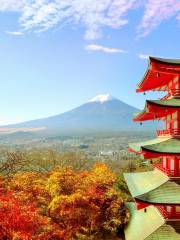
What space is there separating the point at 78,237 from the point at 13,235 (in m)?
7.92

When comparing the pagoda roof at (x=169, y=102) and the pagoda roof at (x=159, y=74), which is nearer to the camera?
the pagoda roof at (x=169, y=102)

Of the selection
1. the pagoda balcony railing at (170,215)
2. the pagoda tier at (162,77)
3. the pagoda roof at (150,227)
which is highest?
the pagoda tier at (162,77)

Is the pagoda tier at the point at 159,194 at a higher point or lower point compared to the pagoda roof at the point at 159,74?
lower

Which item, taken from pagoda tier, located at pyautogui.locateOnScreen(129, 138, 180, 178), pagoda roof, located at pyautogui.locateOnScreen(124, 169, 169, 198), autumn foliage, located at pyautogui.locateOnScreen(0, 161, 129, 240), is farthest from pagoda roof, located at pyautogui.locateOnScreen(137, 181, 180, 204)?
autumn foliage, located at pyautogui.locateOnScreen(0, 161, 129, 240)

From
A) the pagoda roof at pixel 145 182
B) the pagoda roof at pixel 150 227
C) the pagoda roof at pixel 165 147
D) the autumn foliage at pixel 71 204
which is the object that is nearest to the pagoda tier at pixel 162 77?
the pagoda roof at pixel 165 147

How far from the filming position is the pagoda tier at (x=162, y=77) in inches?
542

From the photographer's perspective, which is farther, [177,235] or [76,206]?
[76,206]

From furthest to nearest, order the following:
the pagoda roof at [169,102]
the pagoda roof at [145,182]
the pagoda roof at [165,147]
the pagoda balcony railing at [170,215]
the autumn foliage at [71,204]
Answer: the autumn foliage at [71,204]
the pagoda roof at [145,182]
the pagoda balcony railing at [170,215]
the pagoda roof at [169,102]
the pagoda roof at [165,147]

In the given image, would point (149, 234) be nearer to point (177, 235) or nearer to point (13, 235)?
point (177, 235)

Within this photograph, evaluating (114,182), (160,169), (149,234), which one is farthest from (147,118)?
(114,182)

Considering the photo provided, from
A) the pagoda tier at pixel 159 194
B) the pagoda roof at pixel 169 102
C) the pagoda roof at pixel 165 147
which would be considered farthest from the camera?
the pagoda roof at pixel 169 102

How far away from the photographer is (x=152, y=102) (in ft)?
44.0

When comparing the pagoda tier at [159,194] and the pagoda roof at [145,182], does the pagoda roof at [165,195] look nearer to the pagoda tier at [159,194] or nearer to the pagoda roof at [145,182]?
the pagoda tier at [159,194]

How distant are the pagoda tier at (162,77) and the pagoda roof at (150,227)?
4760 millimetres
